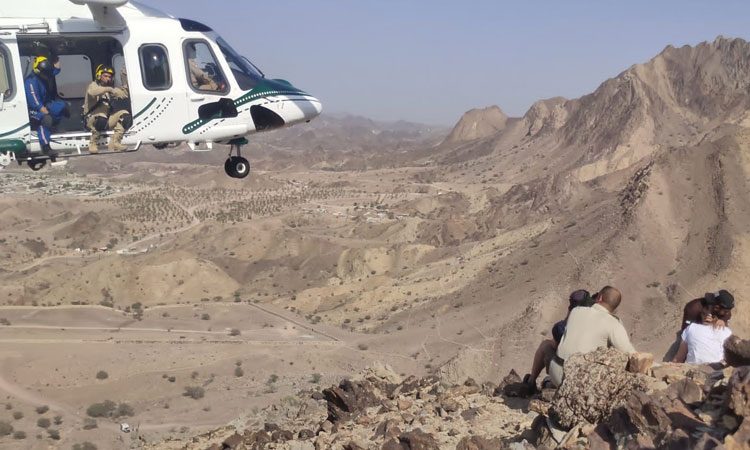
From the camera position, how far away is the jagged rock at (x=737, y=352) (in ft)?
20.0

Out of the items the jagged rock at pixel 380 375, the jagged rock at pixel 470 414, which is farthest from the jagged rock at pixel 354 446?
the jagged rock at pixel 380 375

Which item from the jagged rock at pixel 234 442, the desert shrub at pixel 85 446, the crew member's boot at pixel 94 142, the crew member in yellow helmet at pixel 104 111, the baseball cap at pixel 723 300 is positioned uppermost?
the crew member in yellow helmet at pixel 104 111

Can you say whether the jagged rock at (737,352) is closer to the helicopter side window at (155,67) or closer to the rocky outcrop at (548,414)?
the rocky outcrop at (548,414)

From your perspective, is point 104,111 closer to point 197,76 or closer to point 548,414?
point 197,76

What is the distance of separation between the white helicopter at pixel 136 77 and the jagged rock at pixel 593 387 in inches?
288

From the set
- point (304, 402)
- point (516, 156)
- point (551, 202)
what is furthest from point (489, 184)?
point (304, 402)

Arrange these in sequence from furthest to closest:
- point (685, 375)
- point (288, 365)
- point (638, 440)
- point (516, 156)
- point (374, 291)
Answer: point (516, 156) → point (374, 291) → point (288, 365) → point (685, 375) → point (638, 440)

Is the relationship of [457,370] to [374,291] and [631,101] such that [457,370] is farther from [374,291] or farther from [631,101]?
[631,101]

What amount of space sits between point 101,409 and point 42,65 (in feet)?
34.7

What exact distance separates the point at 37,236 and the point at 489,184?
122ft

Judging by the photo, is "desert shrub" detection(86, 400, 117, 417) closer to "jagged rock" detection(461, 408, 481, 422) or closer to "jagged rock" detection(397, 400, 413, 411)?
"jagged rock" detection(397, 400, 413, 411)

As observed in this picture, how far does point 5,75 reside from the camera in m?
10.2

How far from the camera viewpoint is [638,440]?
502 centimetres

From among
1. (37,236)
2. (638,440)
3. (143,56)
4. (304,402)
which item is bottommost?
(37,236)
